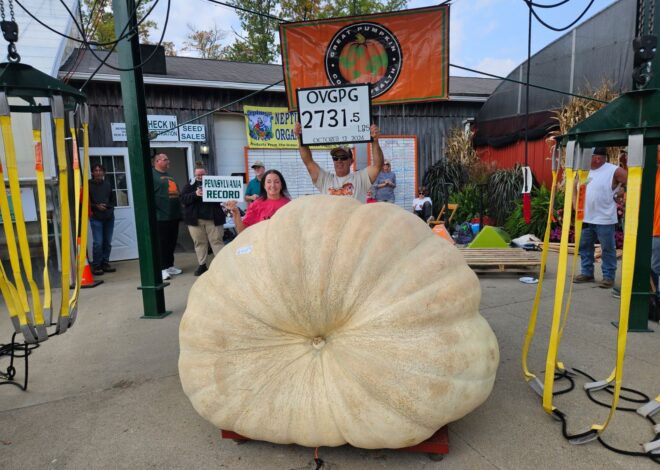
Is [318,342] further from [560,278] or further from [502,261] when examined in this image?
[502,261]

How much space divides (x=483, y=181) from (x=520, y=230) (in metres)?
1.90

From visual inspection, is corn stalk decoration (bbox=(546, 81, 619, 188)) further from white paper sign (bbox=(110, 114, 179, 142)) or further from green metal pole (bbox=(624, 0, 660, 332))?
white paper sign (bbox=(110, 114, 179, 142))

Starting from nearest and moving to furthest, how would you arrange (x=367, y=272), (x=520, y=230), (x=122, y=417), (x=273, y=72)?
(x=367, y=272)
(x=122, y=417)
(x=520, y=230)
(x=273, y=72)

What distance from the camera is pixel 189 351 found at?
2.36 meters

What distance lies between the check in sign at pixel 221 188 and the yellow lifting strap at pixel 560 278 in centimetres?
380

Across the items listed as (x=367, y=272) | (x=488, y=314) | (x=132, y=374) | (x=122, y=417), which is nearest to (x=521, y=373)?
(x=488, y=314)

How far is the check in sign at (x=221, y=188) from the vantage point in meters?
5.29

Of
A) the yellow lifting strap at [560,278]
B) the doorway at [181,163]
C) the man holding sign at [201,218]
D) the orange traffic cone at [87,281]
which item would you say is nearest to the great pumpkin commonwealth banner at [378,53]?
the man holding sign at [201,218]

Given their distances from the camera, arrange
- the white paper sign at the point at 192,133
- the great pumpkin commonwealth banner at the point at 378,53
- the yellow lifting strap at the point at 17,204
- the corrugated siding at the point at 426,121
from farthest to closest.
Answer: the corrugated siding at the point at 426,121
the white paper sign at the point at 192,133
the great pumpkin commonwealth banner at the point at 378,53
the yellow lifting strap at the point at 17,204

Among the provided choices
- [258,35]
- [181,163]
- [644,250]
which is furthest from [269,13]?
[644,250]

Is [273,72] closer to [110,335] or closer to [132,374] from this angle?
[110,335]

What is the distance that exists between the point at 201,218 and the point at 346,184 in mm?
3635

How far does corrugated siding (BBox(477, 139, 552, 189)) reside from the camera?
9.94m

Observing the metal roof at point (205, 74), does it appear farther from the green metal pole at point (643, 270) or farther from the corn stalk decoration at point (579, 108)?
the green metal pole at point (643, 270)
